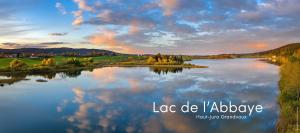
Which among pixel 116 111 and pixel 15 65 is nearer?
pixel 116 111

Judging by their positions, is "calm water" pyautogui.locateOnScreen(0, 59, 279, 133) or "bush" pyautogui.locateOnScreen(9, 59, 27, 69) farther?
"bush" pyautogui.locateOnScreen(9, 59, 27, 69)

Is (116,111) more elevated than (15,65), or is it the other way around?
(15,65)

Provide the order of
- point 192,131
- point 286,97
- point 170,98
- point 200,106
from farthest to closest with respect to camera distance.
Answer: point 170,98
point 200,106
point 286,97
point 192,131

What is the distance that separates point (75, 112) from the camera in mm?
27172

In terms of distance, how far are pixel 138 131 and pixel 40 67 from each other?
56.0 m

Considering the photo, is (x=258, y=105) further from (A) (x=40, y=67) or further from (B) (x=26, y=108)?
(A) (x=40, y=67)

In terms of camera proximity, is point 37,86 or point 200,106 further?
point 37,86

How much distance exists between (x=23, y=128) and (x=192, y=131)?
36.2 feet

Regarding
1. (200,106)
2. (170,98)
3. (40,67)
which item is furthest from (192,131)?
(40,67)

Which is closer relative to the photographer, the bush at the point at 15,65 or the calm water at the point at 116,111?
the calm water at the point at 116,111

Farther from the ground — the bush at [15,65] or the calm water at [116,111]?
the bush at [15,65]

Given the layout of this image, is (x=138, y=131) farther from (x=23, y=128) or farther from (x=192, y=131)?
(x=23, y=128)

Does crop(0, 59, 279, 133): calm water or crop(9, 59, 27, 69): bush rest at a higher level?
crop(9, 59, 27, 69): bush

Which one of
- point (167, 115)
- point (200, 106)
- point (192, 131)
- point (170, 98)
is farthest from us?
point (170, 98)
